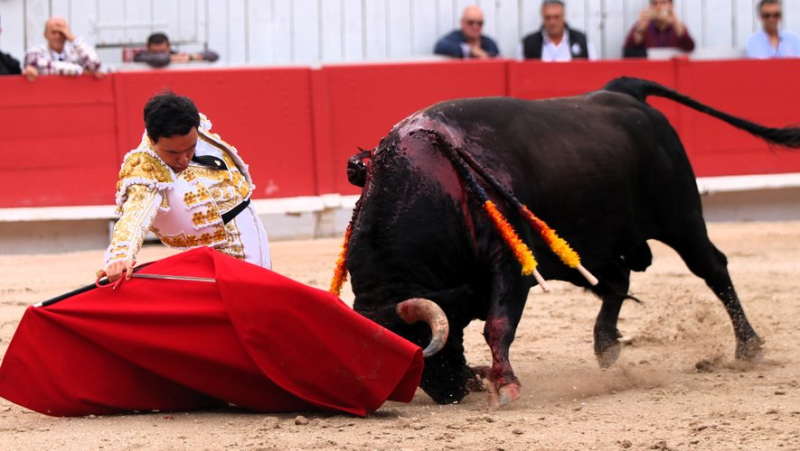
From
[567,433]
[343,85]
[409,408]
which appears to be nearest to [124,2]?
[343,85]

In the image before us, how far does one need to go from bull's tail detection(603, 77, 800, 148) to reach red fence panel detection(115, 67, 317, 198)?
3.29m

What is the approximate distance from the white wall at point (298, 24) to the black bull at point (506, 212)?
4.13 meters

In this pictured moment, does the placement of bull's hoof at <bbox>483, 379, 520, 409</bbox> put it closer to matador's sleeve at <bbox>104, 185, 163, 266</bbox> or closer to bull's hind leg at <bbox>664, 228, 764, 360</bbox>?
matador's sleeve at <bbox>104, 185, 163, 266</bbox>

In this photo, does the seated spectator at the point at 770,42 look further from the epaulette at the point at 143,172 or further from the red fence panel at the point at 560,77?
the epaulette at the point at 143,172

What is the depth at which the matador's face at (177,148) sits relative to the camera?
3.65 m

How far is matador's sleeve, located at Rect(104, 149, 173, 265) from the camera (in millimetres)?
3645

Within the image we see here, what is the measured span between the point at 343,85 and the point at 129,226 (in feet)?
15.3

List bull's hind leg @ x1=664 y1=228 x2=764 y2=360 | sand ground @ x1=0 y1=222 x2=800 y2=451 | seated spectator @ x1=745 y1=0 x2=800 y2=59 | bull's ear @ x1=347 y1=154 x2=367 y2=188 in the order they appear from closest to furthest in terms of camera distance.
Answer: sand ground @ x1=0 y1=222 x2=800 y2=451
bull's ear @ x1=347 y1=154 x2=367 y2=188
bull's hind leg @ x1=664 y1=228 x2=764 y2=360
seated spectator @ x1=745 y1=0 x2=800 y2=59

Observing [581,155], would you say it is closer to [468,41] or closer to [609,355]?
[609,355]

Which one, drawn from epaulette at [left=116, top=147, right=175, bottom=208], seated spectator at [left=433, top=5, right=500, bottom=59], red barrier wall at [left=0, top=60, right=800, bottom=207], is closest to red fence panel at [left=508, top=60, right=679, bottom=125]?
red barrier wall at [left=0, top=60, right=800, bottom=207]

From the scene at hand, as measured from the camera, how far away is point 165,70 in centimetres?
789

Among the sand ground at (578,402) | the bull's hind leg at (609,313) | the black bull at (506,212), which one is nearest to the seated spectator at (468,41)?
the sand ground at (578,402)

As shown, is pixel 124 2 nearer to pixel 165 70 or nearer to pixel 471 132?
pixel 165 70

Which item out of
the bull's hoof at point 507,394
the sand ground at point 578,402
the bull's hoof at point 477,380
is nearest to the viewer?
the sand ground at point 578,402
